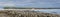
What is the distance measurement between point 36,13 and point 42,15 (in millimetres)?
56

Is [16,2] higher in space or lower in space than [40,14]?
higher

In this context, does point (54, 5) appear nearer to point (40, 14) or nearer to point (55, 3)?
point (55, 3)

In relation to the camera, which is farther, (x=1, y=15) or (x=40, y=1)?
(x=40, y=1)

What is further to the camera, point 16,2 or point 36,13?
point 16,2

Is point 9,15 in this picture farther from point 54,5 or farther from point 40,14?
point 54,5

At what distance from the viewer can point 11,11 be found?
714 mm

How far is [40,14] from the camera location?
684 mm

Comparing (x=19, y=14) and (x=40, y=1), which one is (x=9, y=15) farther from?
(x=40, y=1)

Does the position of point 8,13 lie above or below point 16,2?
below

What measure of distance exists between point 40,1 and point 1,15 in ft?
1.49

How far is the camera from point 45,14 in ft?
2.25

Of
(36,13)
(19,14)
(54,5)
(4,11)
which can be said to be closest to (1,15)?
(4,11)

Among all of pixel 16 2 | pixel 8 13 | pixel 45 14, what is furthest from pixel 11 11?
pixel 45 14

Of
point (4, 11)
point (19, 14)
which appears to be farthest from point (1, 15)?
point (19, 14)
